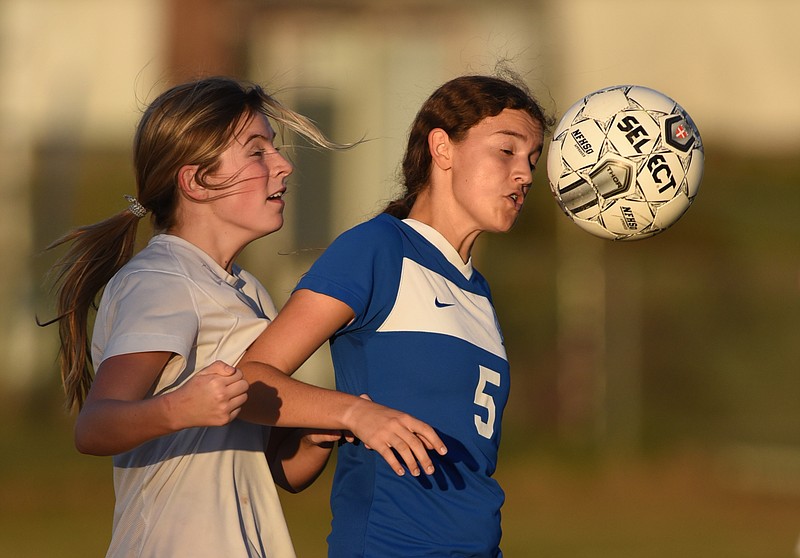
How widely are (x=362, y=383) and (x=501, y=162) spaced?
0.73 m

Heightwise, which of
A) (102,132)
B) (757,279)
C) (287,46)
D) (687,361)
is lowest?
(687,361)

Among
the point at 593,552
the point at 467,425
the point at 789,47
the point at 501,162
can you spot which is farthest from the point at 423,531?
the point at 789,47

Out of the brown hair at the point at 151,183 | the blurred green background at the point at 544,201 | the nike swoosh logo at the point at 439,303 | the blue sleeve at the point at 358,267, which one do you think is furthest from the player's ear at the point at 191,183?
the blurred green background at the point at 544,201

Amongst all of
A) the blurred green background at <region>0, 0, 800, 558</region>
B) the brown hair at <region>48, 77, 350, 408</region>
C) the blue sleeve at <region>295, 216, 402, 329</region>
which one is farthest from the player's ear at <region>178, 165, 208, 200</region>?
the blurred green background at <region>0, 0, 800, 558</region>

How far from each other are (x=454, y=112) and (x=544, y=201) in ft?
29.1

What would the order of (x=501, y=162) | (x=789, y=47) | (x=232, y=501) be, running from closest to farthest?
(x=232, y=501) → (x=501, y=162) → (x=789, y=47)

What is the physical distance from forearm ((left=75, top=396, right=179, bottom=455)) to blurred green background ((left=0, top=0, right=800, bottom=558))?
7.80 meters

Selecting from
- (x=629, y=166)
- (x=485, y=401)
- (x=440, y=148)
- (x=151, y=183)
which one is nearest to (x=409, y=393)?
(x=485, y=401)

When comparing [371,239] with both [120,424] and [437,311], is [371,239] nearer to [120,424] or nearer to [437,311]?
[437,311]

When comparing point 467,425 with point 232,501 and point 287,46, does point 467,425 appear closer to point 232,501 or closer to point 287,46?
point 232,501

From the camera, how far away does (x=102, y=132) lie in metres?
12.3

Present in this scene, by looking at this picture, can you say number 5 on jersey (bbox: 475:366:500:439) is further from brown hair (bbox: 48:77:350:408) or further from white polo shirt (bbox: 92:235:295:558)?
brown hair (bbox: 48:77:350:408)

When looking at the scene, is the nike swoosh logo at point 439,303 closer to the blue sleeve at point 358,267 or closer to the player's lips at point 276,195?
the blue sleeve at point 358,267

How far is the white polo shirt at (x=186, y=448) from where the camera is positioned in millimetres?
2658
